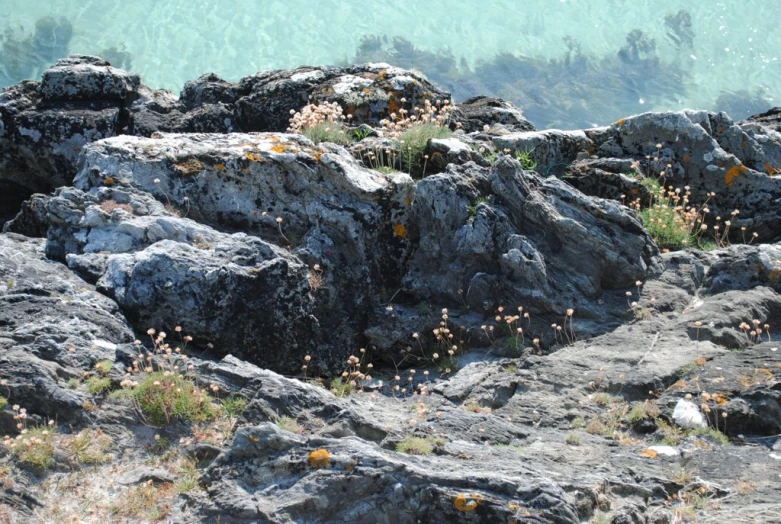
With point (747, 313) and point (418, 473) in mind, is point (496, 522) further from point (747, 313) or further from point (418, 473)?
point (747, 313)

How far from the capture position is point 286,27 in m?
29.0

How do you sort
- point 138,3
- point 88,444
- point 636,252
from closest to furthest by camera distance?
point 88,444, point 636,252, point 138,3

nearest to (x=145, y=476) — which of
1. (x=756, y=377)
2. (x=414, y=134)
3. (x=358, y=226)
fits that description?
(x=358, y=226)

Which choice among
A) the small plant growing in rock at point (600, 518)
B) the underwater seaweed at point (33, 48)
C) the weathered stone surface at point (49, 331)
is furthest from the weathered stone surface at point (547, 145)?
the underwater seaweed at point (33, 48)

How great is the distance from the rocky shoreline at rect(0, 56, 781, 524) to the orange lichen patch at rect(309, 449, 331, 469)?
0.02 meters

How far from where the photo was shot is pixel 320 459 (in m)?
5.33

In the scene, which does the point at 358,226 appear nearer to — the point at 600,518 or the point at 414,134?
the point at 414,134

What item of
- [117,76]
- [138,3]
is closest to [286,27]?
[138,3]

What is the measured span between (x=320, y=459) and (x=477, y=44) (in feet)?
89.0

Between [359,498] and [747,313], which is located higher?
[747,313]

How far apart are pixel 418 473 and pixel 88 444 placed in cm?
233

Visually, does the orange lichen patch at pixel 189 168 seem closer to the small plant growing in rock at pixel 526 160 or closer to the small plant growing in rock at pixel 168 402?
the small plant growing in rock at pixel 168 402

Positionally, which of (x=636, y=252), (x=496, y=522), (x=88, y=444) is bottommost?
(x=88, y=444)

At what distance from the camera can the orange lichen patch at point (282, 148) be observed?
365 inches
